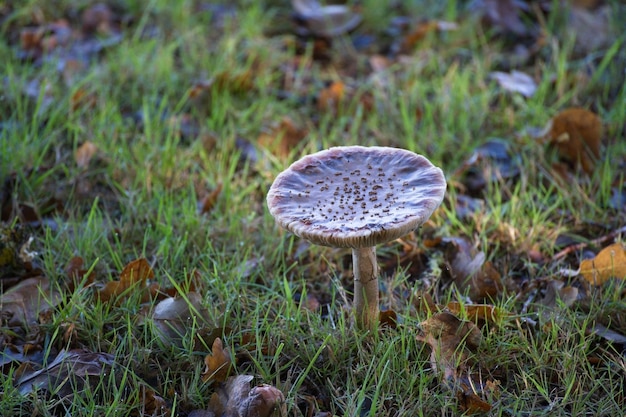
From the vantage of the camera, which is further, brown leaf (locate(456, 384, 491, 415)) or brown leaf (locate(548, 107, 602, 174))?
brown leaf (locate(548, 107, 602, 174))

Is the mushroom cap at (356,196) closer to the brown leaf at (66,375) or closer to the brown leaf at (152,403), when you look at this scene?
the brown leaf at (152,403)

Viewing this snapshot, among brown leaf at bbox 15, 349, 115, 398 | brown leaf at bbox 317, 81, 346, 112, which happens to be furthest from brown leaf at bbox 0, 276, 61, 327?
brown leaf at bbox 317, 81, 346, 112

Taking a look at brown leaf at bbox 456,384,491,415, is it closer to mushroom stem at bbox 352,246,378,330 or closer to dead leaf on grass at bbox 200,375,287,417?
mushroom stem at bbox 352,246,378,330

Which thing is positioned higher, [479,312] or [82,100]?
[82,100]

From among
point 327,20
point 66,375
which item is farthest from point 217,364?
point 327,20

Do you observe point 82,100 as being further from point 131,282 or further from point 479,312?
point 479,312

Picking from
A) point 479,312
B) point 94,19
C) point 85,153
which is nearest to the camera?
point 479,312

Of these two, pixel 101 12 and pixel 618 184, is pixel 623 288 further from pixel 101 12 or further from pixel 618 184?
pixel 101 12
